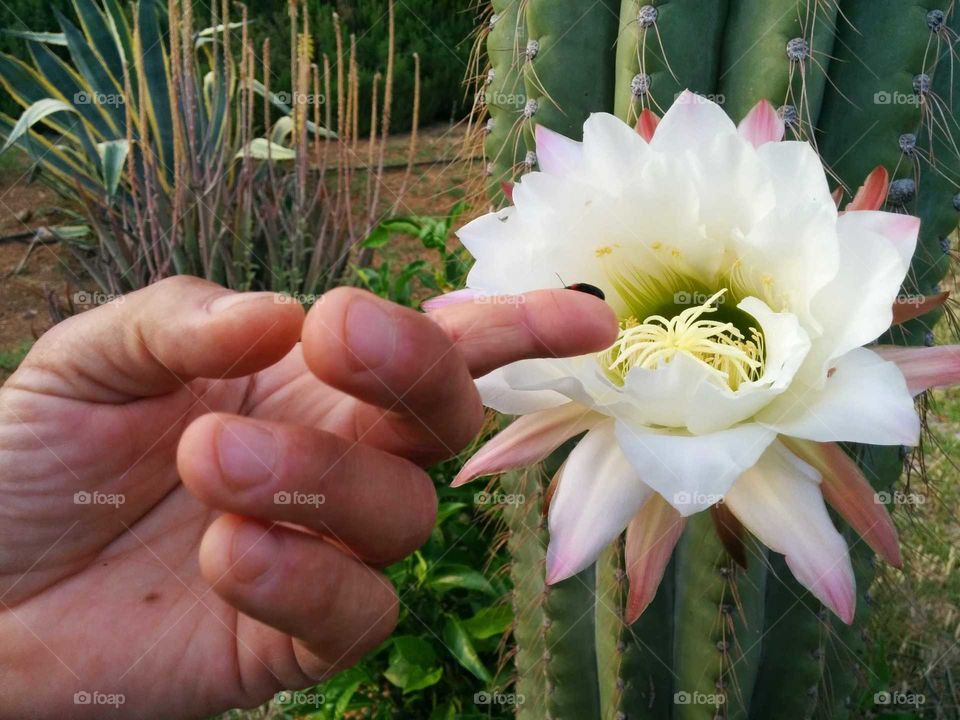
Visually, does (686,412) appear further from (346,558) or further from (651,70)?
(651,70)

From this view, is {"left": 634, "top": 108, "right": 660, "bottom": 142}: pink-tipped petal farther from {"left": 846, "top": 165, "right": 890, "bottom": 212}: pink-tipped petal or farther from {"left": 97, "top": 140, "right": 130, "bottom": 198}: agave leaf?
{"left": 97, "top": 140, "right": 130, "bottom": 198}: agave leaf

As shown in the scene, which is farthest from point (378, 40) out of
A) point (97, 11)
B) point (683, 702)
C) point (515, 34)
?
point (683, 702)

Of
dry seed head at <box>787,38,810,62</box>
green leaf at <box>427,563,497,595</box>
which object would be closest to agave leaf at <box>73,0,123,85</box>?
green leaf at <box>427,563,497,595</box>

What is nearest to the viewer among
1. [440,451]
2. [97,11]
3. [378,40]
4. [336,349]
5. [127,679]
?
[336,349]

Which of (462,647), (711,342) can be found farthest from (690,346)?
(462,647)

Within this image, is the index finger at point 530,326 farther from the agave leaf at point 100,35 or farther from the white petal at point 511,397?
the agave leaf at point 100,35

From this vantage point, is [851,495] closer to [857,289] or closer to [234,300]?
[857,289]
